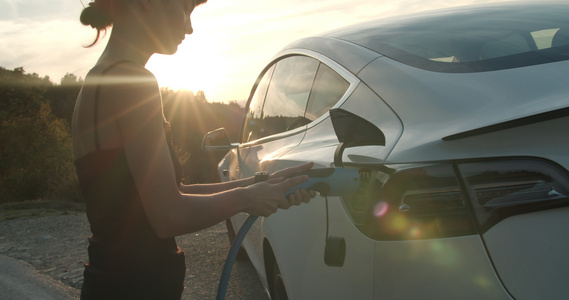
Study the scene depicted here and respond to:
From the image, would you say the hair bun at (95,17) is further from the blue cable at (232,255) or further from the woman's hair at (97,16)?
the blue cable at (232,255)

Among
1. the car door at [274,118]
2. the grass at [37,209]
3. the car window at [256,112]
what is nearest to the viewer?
the car door at [274,118]

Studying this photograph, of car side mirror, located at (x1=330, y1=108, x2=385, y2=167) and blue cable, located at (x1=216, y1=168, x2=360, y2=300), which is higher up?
car side mirror, located at (x1=330, y1=108, x2=385, y2=167)

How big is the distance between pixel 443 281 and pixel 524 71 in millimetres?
736

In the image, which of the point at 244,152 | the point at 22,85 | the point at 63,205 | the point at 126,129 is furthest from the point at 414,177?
the point at 22,85

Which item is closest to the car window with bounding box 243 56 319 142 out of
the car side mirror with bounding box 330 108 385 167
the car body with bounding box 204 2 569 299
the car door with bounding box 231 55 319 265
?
the car door with bounding box 231 55 319 265

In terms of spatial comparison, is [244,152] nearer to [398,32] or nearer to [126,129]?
[398,32]

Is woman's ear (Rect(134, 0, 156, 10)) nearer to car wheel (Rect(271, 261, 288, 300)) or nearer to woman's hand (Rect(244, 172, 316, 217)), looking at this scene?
woman's hand (Rect(244, 172, 316, 217))

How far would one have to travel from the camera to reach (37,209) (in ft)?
41.2

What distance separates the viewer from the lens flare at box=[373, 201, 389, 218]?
1551mm

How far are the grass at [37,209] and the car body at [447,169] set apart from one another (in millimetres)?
10270

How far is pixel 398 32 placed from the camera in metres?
2.50

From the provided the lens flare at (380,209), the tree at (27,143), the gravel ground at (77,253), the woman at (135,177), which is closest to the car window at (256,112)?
the gravel ground at (77,253)

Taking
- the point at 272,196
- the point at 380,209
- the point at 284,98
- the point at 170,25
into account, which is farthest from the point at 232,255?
the point at 284,98

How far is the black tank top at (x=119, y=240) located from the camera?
1.56 metres
